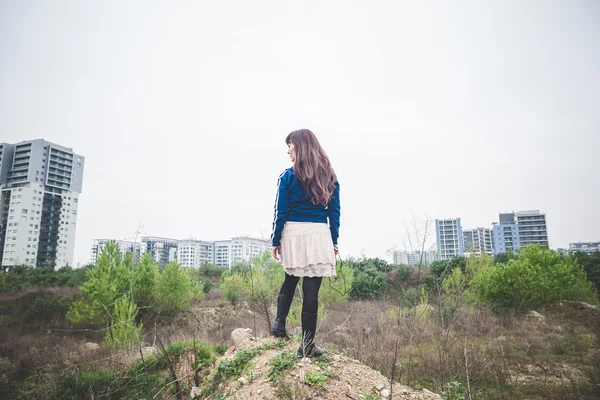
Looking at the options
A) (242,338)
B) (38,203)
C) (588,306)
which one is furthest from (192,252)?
(242,338)

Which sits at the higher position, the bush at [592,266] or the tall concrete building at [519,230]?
the tall concrete building at [519,230]

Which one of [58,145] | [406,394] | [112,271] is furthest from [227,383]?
[58,145]

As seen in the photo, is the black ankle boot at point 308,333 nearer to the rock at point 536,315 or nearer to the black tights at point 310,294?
the black tights at point 310,294

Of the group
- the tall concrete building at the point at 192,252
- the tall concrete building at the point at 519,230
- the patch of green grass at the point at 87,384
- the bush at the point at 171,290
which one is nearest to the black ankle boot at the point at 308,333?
the patch of green grass at the point at 87,384

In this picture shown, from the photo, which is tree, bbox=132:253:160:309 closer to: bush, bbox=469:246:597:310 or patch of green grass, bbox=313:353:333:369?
patch of green grass, bbox=313:353:333:369

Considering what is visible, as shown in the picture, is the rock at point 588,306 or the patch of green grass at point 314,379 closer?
the patch of green grass at point 314,379

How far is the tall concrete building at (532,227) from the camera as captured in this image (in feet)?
171

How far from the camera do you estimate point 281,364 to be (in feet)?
7.66

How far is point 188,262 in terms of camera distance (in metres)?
67.9

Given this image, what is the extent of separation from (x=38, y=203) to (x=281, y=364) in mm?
61430

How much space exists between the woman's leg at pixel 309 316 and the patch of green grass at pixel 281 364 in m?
0.10

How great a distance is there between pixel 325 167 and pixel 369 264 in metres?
24.8

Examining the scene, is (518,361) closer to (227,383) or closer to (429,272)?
(227,383)

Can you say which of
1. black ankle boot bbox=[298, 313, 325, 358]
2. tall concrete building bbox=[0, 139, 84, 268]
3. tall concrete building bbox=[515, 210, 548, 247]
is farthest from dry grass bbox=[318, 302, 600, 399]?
tall concrete building bbox=[0, 139, 84, 268]
